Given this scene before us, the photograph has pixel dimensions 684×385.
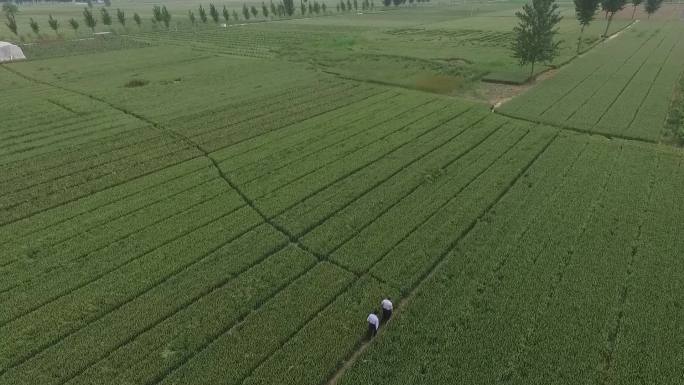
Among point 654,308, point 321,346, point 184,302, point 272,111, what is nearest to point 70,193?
point 184,302

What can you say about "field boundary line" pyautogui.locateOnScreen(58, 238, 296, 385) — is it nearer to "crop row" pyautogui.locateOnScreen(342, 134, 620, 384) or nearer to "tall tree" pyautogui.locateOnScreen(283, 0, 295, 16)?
"crop row" pyautogui.locateOnScreen(342, 134, 620, 384)

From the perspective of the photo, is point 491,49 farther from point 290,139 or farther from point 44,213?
point 44,213

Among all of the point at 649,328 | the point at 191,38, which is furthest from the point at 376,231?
the point at 191,38

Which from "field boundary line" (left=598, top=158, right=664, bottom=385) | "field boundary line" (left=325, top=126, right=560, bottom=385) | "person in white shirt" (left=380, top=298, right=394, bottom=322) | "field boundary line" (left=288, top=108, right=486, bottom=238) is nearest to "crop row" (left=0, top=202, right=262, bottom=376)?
"field boundary line" (left=288, top=108, right=486, bottom=238)

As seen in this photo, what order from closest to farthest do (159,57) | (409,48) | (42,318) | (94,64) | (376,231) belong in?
(42,318) < (376,231) < (94,64) < (159,57) < (409,48)

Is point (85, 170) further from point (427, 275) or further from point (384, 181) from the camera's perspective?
point (427, 275)

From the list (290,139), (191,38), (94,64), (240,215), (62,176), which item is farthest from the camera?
(191,38)

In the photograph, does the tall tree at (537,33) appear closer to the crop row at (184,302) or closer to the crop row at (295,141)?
the crop row at (295,141)
